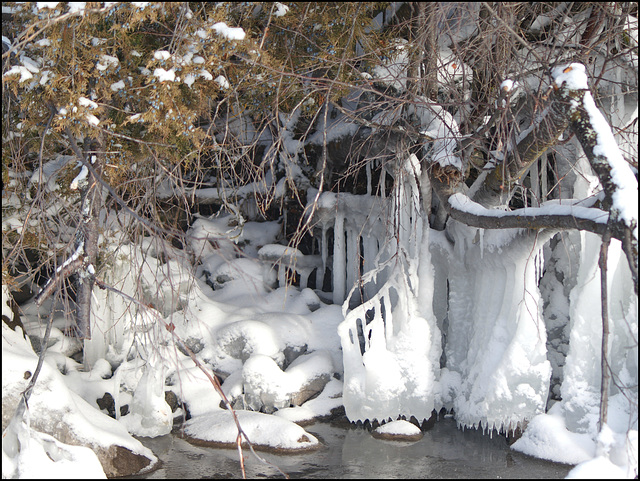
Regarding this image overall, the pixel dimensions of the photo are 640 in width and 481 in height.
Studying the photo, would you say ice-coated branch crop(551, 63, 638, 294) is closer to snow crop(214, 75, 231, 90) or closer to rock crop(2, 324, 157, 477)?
snow crop(214, 75, 231, 90)

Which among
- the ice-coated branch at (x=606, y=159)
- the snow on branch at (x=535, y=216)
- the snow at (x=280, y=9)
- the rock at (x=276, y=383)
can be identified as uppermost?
the snow at (x=280, y=9)

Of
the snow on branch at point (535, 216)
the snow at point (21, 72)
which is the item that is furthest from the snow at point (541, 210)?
the snow at point (21, 72)

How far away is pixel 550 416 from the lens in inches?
254

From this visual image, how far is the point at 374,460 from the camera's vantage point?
20.7 ft

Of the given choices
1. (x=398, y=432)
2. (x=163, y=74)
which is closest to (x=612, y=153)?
(x=163, y=74)

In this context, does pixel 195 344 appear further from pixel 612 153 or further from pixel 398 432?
pixel 612 153

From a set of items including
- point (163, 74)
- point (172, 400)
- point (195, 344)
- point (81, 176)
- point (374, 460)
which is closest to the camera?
point (163, 74)

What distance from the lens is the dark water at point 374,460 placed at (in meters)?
5.89

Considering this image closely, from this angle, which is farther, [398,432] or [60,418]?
[398,432]

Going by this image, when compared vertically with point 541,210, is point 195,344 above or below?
below

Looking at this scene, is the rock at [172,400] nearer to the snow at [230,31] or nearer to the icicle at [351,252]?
the icicle at [351,252]

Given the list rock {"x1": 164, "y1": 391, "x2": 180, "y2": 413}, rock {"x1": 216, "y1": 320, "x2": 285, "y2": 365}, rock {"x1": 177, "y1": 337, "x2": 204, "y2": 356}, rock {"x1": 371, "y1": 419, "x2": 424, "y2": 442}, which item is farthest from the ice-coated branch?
rock {"x1": 177, "y1": 337, "x2": 204, "y2": 356}

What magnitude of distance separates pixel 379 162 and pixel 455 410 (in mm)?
3129

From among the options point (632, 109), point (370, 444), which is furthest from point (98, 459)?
point (632, 109)
